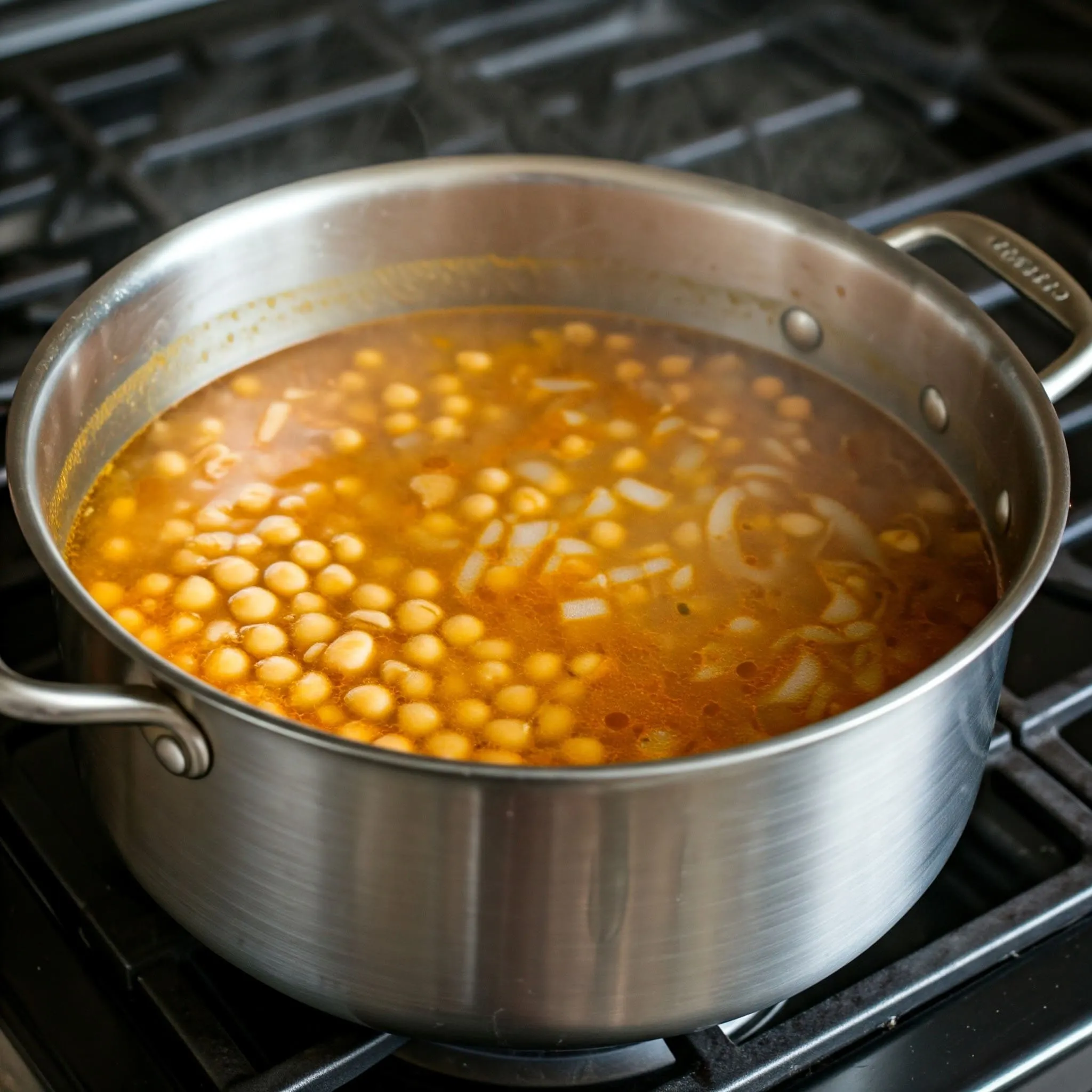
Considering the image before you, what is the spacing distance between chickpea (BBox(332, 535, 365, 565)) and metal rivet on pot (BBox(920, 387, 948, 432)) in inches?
21.5

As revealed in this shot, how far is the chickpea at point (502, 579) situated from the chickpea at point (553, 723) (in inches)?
6.2

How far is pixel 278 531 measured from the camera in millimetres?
1407

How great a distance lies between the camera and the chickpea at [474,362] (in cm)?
160

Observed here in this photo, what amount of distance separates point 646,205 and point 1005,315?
0.53 meters

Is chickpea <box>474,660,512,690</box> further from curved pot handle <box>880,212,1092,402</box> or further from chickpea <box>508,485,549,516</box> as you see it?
curved pot handle <box>880,212,1092,402</box>

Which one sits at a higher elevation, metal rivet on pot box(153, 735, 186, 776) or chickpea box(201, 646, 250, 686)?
metal rivet on pot box(153, 735, 186, 776)

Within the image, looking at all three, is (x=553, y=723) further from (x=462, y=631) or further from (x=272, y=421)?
(x=272, y=421)

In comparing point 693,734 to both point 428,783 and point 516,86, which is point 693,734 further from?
point 516,86

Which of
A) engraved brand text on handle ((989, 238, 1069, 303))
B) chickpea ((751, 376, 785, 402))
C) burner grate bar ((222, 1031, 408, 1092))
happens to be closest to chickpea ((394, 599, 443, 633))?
burner grate bar ((222, 1031, 408, 1092))

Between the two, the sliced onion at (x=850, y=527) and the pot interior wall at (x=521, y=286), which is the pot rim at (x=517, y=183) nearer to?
the pot interior wall at (x=521, y=286)

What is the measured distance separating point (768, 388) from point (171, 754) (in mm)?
833

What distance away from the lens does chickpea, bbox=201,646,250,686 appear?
4.05ft

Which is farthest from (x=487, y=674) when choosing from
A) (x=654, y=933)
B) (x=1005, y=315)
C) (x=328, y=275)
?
(x=1005, y=315)

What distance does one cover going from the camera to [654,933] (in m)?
0.95
